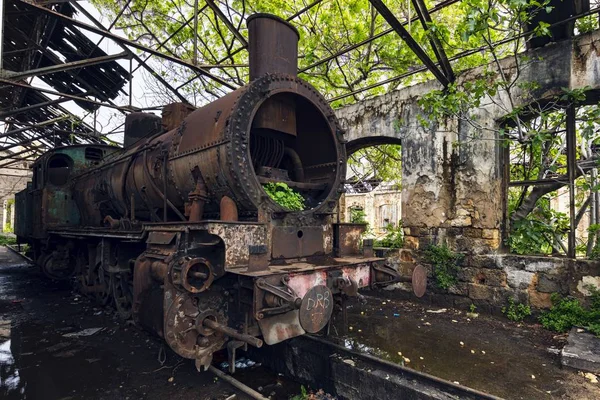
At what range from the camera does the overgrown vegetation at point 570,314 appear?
13.3 feet

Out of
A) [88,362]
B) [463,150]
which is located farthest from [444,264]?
[88,362]

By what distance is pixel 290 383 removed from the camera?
3465 mm

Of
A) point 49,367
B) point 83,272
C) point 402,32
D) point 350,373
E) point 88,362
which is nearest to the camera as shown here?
point 350,373

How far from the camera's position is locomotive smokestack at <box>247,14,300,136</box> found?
3.63 meters

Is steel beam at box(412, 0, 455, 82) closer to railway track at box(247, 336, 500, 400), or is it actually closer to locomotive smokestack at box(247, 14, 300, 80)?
locomotive smokestack at box(247, 14, 300, 80)

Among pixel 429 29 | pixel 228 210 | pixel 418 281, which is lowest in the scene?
pixel 418 281

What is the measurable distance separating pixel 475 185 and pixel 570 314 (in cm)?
199

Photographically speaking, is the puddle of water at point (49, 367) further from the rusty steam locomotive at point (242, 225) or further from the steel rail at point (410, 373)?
the steel rail at point (410, 373)

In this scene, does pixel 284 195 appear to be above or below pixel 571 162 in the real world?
below

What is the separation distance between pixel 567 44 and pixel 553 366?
3.80 m

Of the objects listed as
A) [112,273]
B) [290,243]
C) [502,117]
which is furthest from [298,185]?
[502,117]

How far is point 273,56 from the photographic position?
3.71 m

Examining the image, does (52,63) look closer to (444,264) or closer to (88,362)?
(88,362)

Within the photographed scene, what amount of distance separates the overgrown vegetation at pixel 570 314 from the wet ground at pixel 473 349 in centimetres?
16
